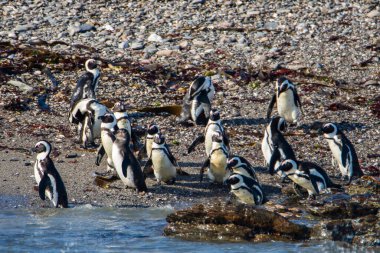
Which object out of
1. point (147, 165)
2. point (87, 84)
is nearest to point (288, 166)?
point (147, 165)

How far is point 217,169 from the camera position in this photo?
36.1ft

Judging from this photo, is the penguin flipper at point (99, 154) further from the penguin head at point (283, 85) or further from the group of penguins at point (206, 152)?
the penguin head at point (283, 85)

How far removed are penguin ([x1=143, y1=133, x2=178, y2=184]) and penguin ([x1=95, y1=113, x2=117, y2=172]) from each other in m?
0.52

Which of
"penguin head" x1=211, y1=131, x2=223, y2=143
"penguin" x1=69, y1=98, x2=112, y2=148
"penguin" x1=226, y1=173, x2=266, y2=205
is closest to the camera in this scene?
"penguin" x1=226, y1=173, x2=266, y2=205

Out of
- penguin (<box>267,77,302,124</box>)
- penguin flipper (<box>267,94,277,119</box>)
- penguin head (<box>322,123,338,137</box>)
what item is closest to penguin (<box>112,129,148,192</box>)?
penguin head (<box>322,123,338,137</box>)

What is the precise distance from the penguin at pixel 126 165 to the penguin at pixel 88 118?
1122 mm

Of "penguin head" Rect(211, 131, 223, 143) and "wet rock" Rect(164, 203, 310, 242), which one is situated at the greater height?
"penguin head" Rect(211, 131, 223, 143)

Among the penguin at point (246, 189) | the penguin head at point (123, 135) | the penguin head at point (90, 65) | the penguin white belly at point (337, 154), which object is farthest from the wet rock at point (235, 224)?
the penguin head at point (90, 65)

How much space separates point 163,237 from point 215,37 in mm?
7145

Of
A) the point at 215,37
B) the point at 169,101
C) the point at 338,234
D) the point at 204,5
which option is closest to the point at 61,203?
the point at 338,234

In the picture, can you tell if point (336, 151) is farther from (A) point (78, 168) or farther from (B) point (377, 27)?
(B) point (377, 27)

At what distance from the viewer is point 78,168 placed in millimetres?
11422

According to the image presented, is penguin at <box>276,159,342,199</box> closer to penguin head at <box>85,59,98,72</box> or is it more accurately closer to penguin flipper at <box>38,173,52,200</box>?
penguin flipper at <box>38,173,52,200</box>

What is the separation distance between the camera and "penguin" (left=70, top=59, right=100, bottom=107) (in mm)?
13227
